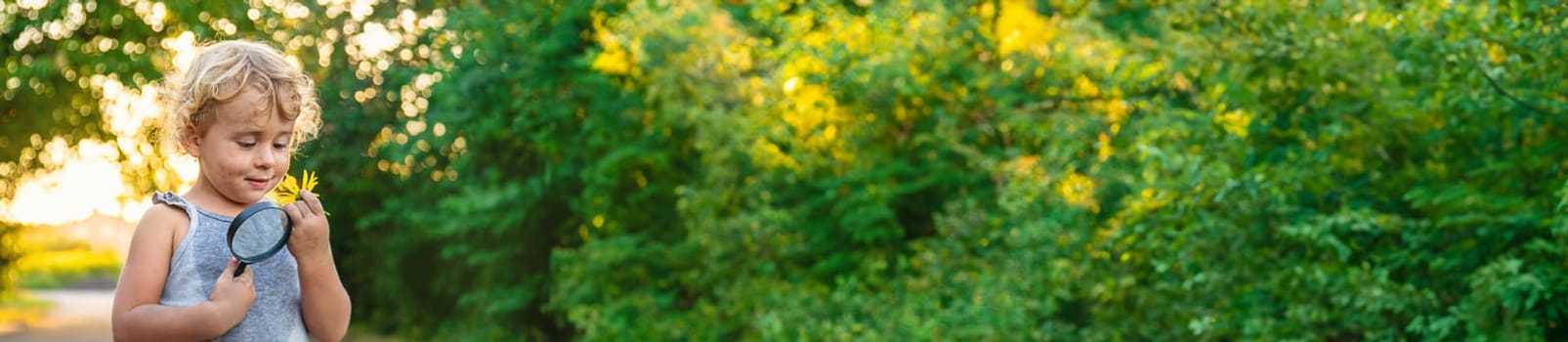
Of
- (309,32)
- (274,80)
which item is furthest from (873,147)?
(274,80)

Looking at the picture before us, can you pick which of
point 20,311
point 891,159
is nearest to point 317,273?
point 891,159

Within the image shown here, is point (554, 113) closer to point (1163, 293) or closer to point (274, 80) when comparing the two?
point (1163, 293)

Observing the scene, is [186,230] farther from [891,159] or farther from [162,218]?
[891,159]

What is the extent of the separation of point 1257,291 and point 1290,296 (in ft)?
1.01

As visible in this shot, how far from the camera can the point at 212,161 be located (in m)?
2.39

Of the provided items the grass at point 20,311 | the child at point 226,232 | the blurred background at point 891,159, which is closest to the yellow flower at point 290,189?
the child at point 226,232

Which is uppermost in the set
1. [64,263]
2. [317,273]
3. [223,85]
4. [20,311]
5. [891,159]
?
[223,85]

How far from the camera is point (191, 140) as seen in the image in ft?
7.98

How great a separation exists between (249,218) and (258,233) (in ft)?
0.14

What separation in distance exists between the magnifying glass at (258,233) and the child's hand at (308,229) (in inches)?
0.5

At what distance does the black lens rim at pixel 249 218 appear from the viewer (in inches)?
88.7

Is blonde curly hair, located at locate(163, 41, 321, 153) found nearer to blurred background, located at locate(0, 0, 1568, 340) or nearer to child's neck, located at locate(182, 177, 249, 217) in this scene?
child's neck, located at locate(182, 177, 249, 217)

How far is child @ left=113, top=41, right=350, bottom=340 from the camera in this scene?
2.29 m

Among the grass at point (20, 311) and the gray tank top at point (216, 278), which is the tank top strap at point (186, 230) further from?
the grass at point (20, 311)
